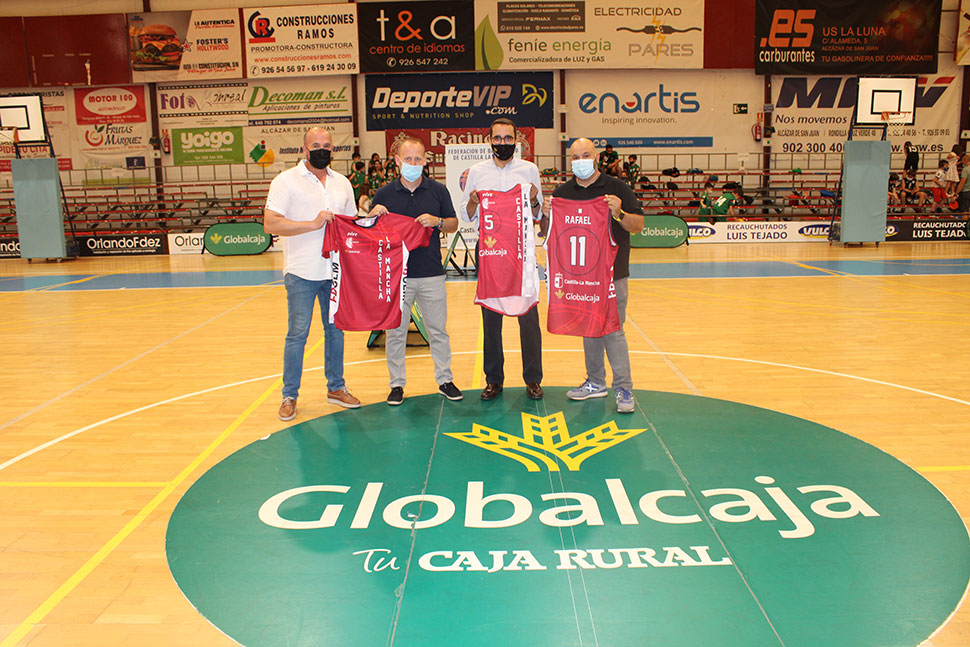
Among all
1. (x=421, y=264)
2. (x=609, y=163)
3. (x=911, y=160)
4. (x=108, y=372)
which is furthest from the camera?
(x=911, y=160)

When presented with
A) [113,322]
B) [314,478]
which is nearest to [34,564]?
[314,478]

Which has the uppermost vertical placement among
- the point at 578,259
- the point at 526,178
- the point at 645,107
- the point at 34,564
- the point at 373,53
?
the point at 373,53

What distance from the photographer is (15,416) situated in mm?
5562

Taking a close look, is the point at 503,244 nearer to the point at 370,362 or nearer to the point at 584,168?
A: the point at 584,168

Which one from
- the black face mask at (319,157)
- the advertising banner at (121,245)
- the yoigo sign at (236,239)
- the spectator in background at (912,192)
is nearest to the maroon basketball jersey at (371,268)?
the black face mask at (319,157)

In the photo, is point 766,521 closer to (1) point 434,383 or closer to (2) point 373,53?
(1) point 434,383

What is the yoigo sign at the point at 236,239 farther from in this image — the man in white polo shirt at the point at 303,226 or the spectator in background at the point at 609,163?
the man in white polo shirt at the point at 303,226

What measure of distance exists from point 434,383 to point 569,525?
287cm

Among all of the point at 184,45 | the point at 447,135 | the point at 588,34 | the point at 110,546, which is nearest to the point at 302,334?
the point at 110,546

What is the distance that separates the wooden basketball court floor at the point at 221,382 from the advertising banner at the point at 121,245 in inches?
281

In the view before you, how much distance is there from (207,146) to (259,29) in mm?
3864

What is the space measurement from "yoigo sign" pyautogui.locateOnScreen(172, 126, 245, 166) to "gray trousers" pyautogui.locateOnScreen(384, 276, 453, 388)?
18.8 metres

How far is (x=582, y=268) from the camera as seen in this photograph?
5398 millimetres

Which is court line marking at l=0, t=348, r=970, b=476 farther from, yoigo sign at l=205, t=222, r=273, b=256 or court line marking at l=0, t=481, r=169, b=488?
yoigo sign at l=205, t=222, r=273, b=256
